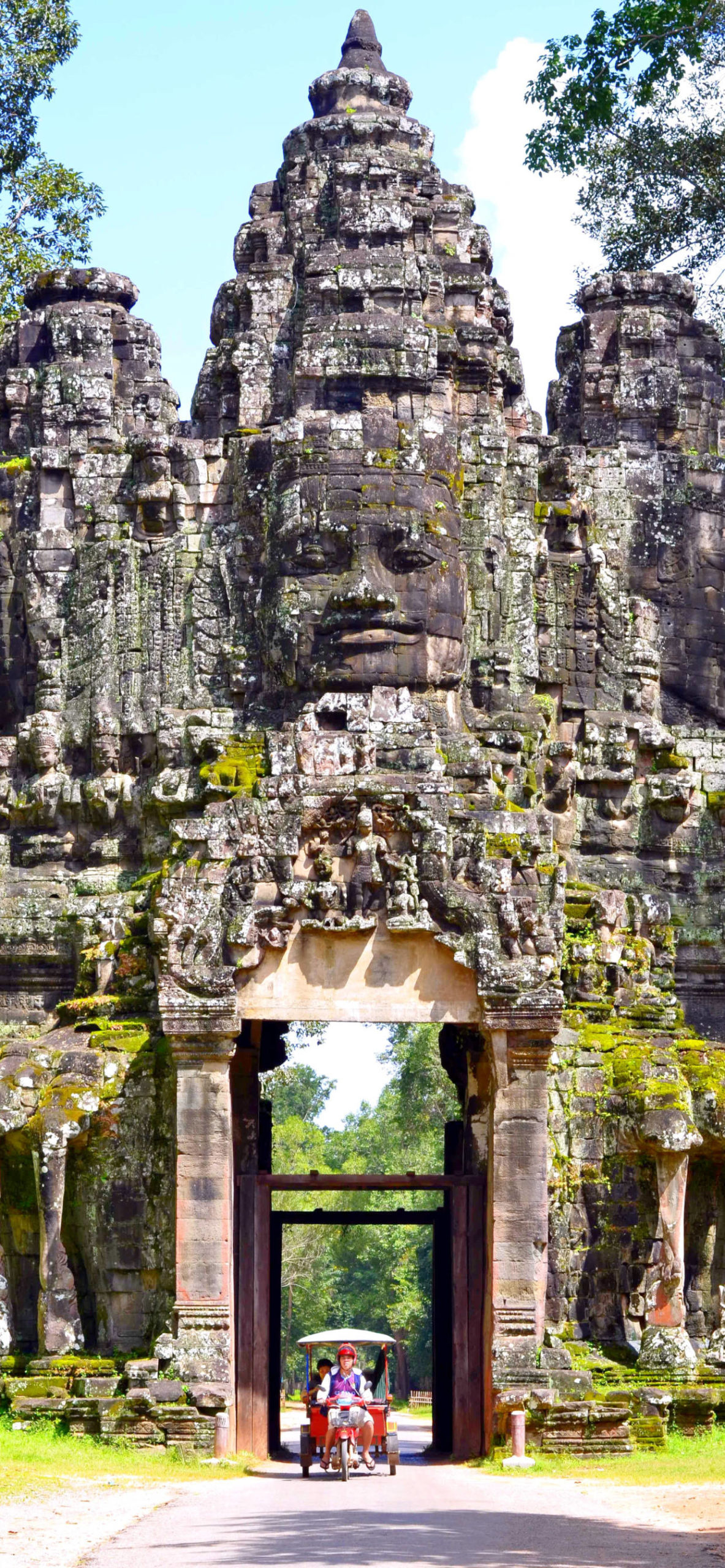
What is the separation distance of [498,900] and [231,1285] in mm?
4789

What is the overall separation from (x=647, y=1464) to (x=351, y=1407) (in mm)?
2889

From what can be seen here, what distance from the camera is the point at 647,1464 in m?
28.3

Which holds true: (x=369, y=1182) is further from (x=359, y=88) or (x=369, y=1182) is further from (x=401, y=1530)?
(x=359, y=88)

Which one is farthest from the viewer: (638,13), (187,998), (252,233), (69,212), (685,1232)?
(69,212)

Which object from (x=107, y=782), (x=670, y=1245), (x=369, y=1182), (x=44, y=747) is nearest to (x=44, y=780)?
(x=44, y=747)

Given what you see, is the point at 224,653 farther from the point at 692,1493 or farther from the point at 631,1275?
the point at 692,1493

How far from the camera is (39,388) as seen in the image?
36.5 meters

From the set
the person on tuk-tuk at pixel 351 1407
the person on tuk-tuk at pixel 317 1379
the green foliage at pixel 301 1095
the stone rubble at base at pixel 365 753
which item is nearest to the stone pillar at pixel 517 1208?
the stone rubble at base at pixel 365 753

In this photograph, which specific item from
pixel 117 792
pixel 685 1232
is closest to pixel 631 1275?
pixel 685 1232

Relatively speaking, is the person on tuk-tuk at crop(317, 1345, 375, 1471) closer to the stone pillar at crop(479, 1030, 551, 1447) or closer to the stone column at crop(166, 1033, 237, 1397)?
the stone column at crop(166, 1033, 237, 1397)

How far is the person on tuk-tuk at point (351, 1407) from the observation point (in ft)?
92.0

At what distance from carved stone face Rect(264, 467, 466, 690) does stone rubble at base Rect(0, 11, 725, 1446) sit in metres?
0.04

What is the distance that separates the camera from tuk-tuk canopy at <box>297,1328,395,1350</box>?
32062mm

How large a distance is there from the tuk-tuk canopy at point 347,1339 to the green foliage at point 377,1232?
2137 cm
